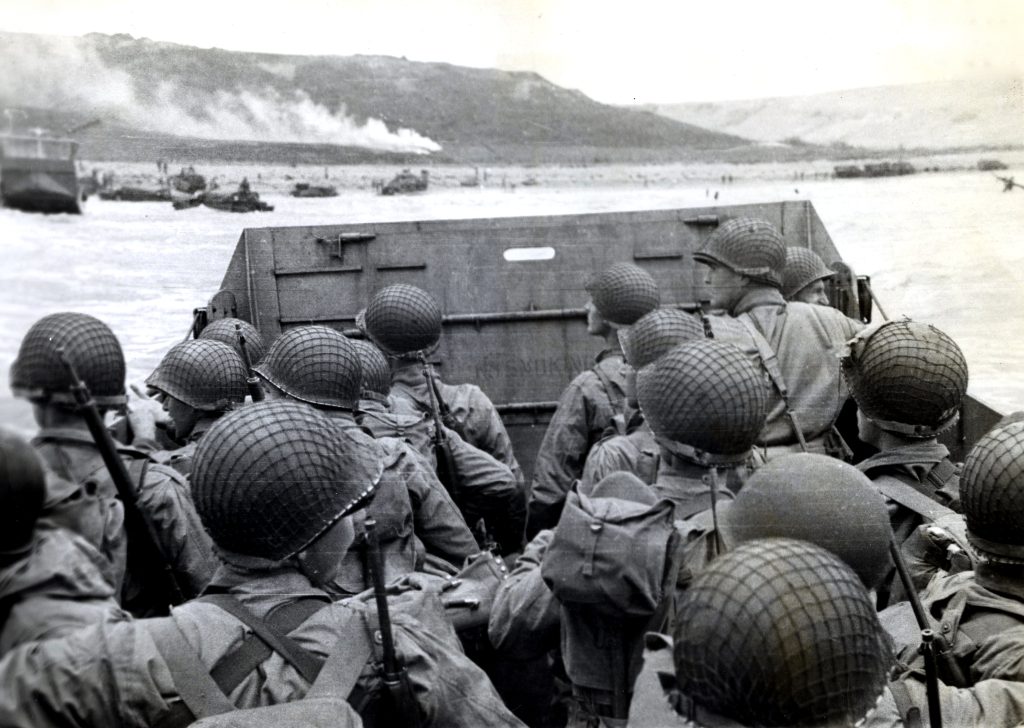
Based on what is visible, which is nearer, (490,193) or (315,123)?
(315,123)

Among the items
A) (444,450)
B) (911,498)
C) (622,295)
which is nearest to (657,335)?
(622,295)

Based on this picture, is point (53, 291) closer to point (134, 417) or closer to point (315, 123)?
point (134, 417)

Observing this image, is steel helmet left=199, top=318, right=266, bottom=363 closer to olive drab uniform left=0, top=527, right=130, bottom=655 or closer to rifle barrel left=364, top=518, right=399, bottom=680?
rifle barrel left=364, top=518, right=399, bottom=680

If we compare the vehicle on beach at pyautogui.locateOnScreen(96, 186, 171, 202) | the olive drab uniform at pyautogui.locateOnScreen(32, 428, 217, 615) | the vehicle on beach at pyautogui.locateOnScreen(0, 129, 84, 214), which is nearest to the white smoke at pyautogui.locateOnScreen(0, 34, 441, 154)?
the vehicle on beach at pyautogui.locateOnScreen(0, 129, 84, 214)

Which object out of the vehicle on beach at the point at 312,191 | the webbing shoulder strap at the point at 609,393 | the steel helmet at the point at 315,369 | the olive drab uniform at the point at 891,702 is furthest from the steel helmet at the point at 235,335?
the olive drab uniform at the point at 891,702

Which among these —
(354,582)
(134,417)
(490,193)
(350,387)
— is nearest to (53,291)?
(354,582)

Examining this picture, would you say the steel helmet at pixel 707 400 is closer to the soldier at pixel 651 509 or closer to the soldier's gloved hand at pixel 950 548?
the soldier at pixel 651 509
